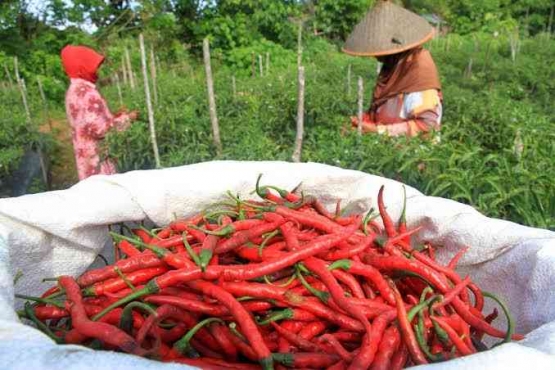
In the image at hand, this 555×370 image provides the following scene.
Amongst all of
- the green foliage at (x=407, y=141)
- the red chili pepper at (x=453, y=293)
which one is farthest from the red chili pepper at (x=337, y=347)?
the green foliage at (x=407, y=141)

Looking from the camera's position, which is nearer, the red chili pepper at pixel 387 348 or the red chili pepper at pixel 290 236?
the red chili pepper at pixel 387 348

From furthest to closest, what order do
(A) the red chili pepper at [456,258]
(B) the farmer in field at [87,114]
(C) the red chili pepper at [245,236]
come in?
(B) the farmer in field at [87,114] → (A) the red chili pepper at [456,258] → (C) the red chili pepper at [245,236]

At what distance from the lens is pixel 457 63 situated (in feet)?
36.5

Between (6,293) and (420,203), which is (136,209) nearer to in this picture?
(6,293)

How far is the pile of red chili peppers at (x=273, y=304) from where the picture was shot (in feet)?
4.50

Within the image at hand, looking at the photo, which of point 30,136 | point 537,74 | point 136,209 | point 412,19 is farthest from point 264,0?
point 136,209

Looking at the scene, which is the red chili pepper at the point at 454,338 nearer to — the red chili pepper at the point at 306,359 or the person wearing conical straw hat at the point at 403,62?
the red chili pepper at the point at 306,359

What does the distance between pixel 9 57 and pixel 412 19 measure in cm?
1206

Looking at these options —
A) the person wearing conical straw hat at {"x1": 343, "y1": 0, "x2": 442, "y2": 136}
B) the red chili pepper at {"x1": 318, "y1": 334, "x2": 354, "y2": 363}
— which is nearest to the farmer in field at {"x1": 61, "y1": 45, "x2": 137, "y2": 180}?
the person wearing conical straw hat at {"x1": 343, "y1": 0, "x2": 442, "y2": 136}

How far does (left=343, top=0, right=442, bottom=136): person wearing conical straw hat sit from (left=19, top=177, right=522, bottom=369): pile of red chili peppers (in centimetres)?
215

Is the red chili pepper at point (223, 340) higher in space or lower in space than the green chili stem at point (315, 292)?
lower

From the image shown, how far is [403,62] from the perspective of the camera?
375 centimetres

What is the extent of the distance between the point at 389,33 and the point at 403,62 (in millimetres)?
256

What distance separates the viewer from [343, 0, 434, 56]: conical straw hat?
11.8 feet
